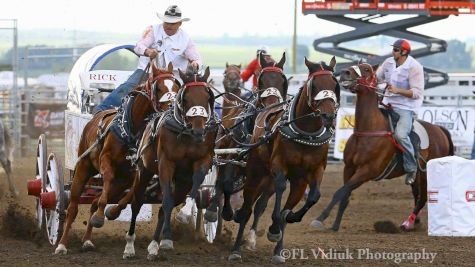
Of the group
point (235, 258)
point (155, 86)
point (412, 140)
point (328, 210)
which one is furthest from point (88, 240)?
point (412, 140)

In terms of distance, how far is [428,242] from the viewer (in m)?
12.0

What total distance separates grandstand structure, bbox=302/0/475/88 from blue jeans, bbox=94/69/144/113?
48.7ft

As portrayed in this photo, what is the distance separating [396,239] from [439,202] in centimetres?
73

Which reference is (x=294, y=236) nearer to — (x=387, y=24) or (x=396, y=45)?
(x=396, y=45)

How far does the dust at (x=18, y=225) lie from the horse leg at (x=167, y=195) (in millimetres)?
2905

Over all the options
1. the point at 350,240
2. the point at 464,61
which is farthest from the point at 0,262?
the point at 464,61

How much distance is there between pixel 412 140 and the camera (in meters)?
14.0

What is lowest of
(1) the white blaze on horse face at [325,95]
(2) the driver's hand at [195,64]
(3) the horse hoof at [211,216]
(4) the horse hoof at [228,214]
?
(4) the horse hoof at [228,214]

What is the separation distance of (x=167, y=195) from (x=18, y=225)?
3.37 m

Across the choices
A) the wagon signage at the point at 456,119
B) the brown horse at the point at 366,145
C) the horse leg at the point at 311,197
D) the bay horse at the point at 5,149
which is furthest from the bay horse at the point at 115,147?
the wagon signage at the point at 456,119

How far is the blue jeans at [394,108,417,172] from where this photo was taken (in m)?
13.7

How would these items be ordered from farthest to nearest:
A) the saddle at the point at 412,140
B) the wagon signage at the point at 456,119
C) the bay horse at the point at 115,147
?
the wagon signage at the point at 456,119, the saddle at the point at 412,140, the bay horse at the point at 115,147

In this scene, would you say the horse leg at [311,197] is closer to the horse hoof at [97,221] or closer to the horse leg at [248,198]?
the horse leg at [248,198]

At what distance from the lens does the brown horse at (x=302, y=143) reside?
9750mm
